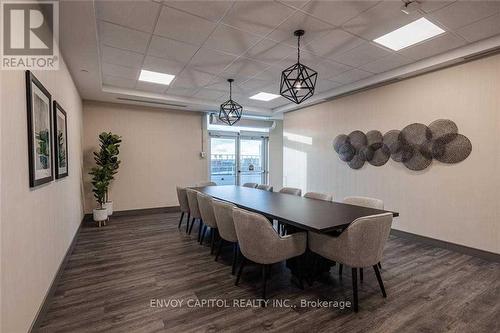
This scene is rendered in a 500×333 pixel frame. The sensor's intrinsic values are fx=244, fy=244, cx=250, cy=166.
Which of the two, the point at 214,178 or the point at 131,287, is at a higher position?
the point at 214,178

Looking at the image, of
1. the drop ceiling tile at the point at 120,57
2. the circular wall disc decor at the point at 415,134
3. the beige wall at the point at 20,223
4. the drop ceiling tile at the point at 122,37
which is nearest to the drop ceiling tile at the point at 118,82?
the drop ceiling tile at the point at 120,57

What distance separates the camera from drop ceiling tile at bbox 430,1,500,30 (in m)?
2.36

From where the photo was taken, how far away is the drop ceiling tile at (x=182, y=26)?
98.6 inches

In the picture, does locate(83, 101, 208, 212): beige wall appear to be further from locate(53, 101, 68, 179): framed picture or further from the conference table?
the conference table

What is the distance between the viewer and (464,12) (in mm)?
2479

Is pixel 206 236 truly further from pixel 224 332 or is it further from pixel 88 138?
pixel 88 138

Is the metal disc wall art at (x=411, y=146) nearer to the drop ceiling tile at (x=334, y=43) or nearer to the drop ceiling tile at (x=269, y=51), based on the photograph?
the drop ceiling tile at (x=334, y=43)

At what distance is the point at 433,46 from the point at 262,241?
11.1 feet

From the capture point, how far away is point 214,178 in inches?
300

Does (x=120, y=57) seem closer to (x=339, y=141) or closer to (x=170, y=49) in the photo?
(x=170, y=49)

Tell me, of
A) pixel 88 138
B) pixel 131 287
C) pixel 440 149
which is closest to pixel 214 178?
pixel 88 138

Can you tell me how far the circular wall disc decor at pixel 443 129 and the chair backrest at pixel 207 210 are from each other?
3.47 m

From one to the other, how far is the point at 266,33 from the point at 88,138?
186 inches

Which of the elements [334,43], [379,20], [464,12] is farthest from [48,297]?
[464,12]
